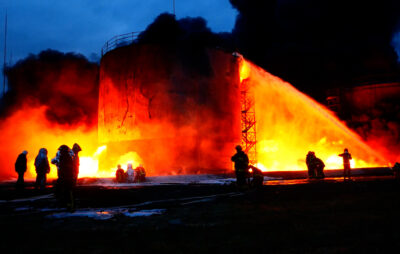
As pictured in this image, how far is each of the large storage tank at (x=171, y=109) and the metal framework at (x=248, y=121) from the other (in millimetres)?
3352

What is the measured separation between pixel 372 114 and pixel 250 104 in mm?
11508

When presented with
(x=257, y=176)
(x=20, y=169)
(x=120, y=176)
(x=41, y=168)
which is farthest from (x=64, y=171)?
(x=120, y=176)

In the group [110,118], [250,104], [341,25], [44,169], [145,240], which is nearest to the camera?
[145,240]

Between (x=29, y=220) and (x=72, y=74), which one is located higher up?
(x=72, y=74)

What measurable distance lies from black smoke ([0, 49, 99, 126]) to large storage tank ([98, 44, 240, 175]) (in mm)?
7459

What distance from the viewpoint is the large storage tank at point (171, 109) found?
74.6 feet

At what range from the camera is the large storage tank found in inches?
895

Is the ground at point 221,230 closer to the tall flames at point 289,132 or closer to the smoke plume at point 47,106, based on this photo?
the smoke plume at point 47,106

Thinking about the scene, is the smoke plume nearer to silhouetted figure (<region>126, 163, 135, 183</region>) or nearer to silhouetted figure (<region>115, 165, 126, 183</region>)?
silhouetted figure (<region>115, 165, 126, 183</region>)

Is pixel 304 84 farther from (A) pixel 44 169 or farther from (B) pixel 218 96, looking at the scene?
(A) pixel 44 169

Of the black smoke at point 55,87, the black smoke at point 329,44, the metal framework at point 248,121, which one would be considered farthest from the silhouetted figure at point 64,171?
the black smoke at point 329,44

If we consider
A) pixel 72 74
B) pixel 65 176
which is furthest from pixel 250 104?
pixel 65 176

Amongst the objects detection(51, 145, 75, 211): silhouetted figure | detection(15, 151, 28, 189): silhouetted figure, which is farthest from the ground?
detection(15, 151, 28, 189): silhouetted figure

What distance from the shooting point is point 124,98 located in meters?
24.1
